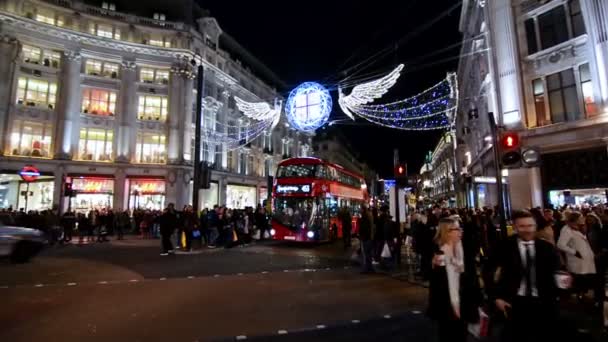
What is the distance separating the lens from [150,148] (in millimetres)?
32438

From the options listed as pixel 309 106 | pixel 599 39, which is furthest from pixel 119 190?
pixel 599 39

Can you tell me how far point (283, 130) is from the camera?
5438cm

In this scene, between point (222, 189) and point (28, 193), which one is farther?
point (222, 189)

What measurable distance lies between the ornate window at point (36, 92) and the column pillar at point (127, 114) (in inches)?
198

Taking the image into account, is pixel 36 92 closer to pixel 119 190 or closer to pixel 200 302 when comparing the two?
pixel 119 190

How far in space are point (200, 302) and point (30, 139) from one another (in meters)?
28.4

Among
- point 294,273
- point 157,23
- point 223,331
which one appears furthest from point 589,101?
point 157,23

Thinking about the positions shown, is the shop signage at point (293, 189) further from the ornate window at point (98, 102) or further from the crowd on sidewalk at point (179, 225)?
the ornate window at point (98, 102)

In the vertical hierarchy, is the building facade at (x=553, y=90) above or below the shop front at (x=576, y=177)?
above

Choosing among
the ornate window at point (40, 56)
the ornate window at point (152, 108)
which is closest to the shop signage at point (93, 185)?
the ornate window at point (152, 108)

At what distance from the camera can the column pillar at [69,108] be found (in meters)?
28.1

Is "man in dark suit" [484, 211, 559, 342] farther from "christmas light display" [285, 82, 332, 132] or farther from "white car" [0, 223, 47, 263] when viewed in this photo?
"white car" [0, 223, 47, 263]

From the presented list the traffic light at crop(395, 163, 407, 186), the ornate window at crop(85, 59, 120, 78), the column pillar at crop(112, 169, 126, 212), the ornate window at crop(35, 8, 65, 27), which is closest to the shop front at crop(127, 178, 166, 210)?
the column pillar at crop(112, 169, 126, 212)

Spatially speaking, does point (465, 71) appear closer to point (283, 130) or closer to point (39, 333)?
point (283, 130)
